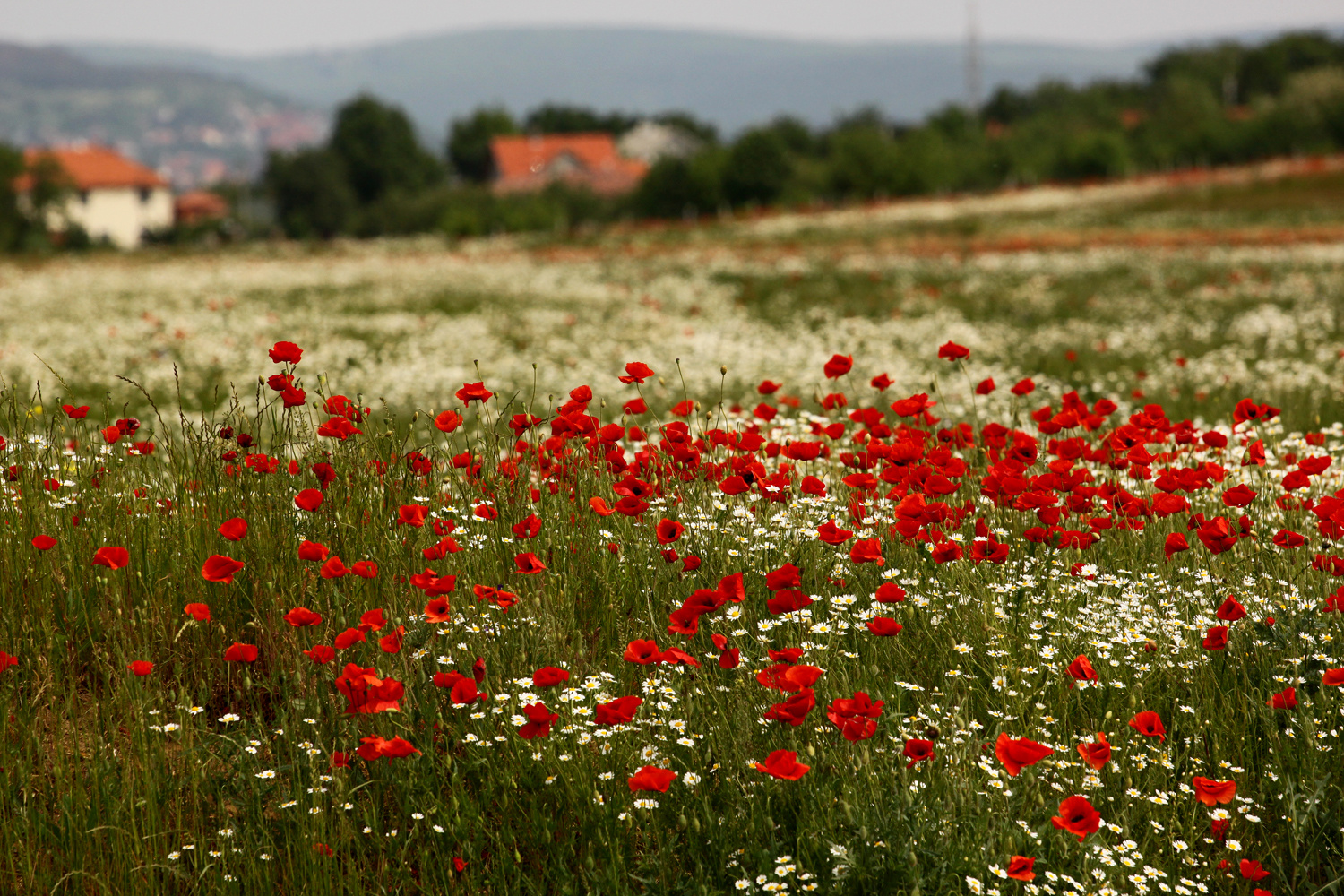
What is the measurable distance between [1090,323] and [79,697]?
1381 cm

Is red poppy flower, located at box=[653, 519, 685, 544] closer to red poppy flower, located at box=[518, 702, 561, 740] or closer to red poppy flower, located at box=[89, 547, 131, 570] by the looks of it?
red poppy flower, located at box=[518, 702, 561, 740]

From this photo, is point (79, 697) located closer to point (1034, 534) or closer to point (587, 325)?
point (1034, 534)

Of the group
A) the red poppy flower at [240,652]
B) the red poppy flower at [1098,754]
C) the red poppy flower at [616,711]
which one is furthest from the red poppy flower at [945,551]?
the red poppy flower at [240,652]

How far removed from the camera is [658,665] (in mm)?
3480

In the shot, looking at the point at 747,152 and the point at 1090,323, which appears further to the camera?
the point at 747,152

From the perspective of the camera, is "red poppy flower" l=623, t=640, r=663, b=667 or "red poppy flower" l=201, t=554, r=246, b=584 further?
"red poppy flower" l=201, t=554, r=246, b=584

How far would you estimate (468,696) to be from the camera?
105 inches

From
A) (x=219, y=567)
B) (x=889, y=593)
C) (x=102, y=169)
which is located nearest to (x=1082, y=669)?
(x=889, y=593)

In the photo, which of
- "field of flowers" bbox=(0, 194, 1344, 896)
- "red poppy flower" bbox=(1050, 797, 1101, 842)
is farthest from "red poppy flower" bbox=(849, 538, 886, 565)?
"red poppy flower" bbox=(1050, 797, 1101, 842)

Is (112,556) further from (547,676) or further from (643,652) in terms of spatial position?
(643,652)

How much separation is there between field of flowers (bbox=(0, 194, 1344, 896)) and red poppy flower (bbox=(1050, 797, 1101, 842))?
13 millimetres

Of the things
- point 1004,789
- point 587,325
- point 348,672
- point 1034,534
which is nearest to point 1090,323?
point 587,325

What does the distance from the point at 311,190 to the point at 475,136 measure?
2904cm

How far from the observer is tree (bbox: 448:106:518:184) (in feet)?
383
